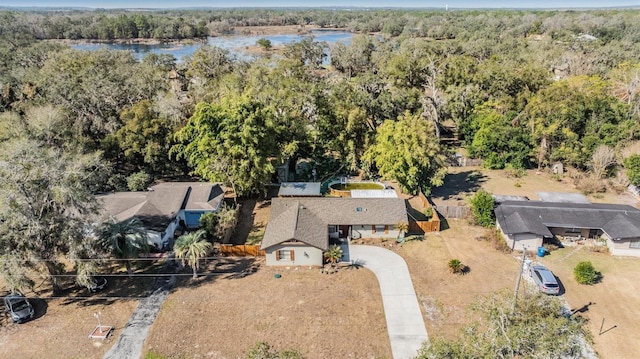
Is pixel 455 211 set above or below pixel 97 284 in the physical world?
below

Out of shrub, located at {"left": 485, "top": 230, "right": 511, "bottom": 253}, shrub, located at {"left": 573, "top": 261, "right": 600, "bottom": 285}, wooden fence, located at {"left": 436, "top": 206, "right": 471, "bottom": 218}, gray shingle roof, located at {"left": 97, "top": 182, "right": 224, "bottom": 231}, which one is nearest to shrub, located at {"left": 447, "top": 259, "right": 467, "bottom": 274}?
shrub, located at {"left": 485, "top": 230, "right": 511, "bottom": 253}

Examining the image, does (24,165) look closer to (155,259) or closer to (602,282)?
(155,259)

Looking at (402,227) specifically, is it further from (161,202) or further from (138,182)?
(138,182)

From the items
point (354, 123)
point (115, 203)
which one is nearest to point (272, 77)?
point (354, 123)

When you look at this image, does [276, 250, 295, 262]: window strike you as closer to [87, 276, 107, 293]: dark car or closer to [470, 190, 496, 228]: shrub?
[87, 276, 107, 293]: dark car

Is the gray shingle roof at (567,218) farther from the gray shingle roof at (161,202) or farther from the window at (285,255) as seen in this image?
the gray shingle roof at (161,202)

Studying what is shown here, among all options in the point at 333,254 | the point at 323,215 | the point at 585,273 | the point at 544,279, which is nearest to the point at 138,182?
the point at 323,215
